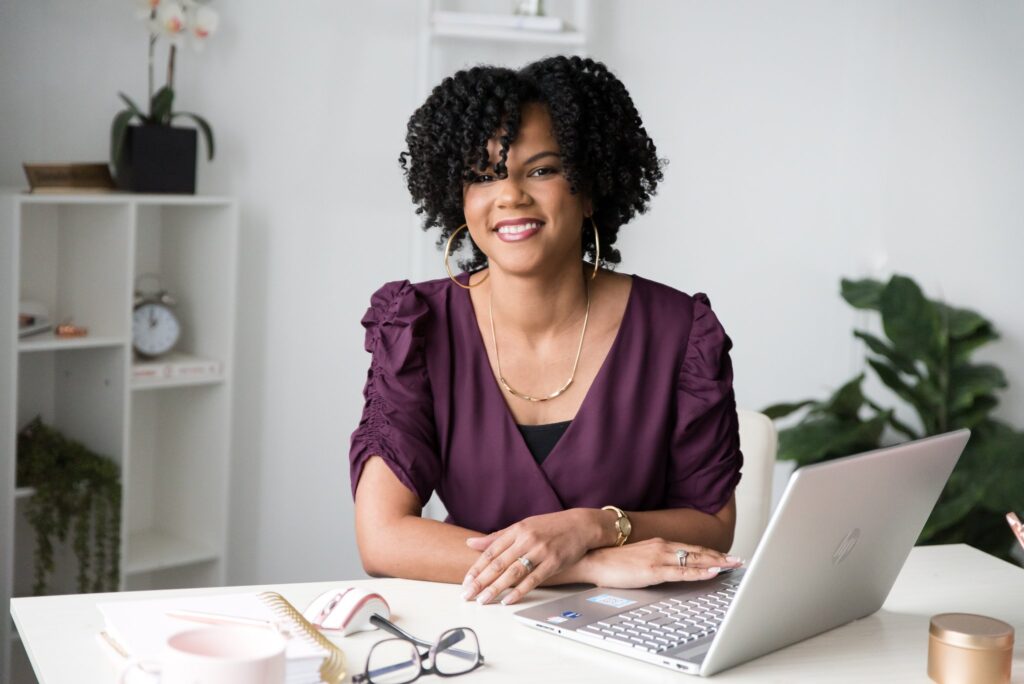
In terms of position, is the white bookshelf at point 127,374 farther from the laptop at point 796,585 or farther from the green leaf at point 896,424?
the green leaf at point 896,424

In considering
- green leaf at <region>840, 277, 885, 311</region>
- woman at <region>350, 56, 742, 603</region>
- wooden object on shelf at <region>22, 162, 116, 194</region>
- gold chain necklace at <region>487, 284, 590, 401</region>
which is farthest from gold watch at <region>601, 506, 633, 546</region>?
green leaf at <region>840, 277, 885, 311</region>

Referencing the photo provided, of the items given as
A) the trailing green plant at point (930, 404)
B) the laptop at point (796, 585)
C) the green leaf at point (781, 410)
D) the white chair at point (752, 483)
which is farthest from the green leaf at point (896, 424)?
the laptop at point (796, 585)

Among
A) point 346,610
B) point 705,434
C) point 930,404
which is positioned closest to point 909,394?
point 930,404

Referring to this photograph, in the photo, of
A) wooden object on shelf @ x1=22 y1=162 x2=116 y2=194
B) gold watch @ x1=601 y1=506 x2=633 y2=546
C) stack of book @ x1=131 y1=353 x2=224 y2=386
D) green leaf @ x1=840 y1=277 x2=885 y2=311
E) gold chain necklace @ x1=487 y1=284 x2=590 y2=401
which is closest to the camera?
gold watch @ x1=601 y1=506 x2=633 y2=546

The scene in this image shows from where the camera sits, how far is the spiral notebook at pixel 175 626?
1.22 metres

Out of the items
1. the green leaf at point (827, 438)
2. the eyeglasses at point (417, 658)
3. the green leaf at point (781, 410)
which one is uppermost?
the eyeglasses at point (417, 658)

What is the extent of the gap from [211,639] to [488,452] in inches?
37.5

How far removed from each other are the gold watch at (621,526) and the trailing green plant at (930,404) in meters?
1.81

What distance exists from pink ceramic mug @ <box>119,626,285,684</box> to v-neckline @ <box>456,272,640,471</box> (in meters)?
0.92

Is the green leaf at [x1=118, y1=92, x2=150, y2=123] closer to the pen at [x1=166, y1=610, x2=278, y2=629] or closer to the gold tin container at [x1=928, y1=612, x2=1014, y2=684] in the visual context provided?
the pen at [x1=166, y1=610, x2=278, y2=629]

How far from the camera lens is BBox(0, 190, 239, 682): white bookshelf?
2846 mm

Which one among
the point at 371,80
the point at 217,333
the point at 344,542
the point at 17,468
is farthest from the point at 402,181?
the point at 17,468

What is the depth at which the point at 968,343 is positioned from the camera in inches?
143

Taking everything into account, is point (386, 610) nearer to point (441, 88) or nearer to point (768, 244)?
point (441, 88)
